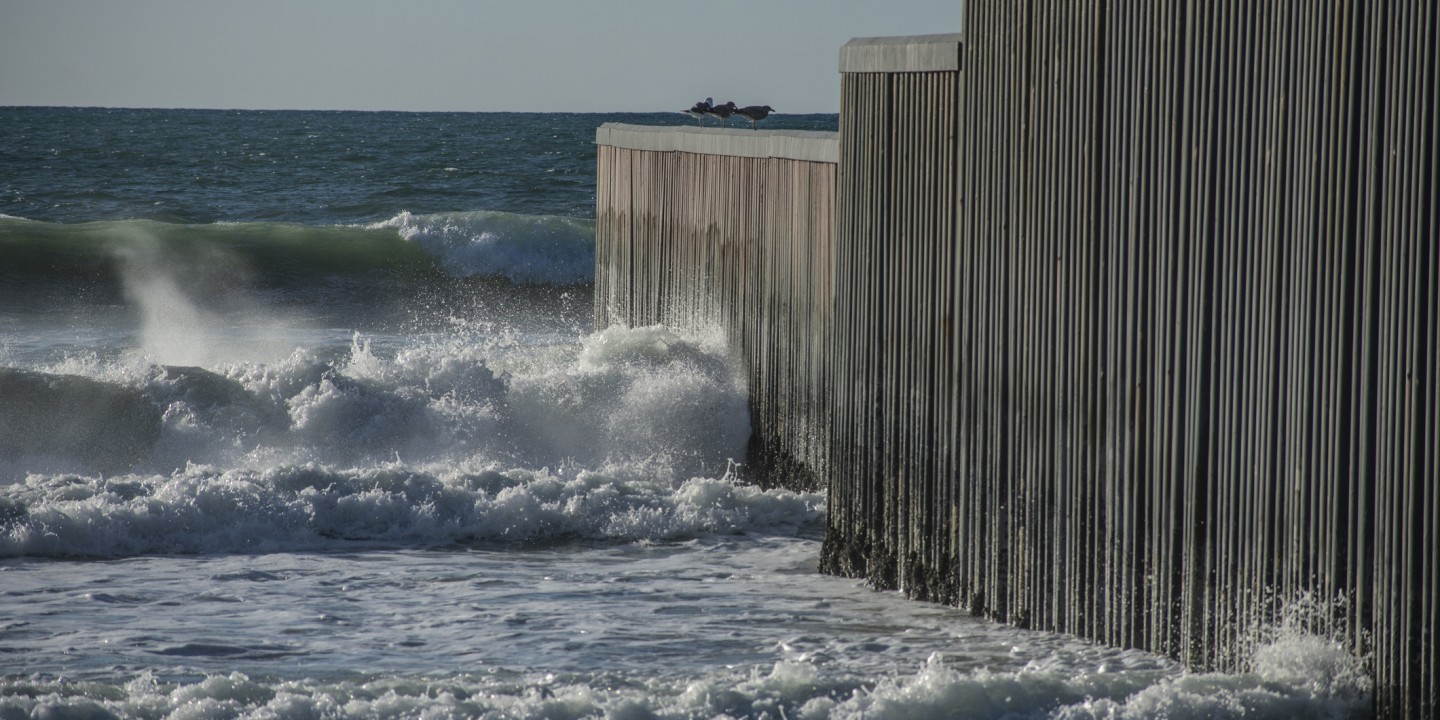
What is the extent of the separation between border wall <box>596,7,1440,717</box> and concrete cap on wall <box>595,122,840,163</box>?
142 cm

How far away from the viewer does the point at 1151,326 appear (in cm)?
566

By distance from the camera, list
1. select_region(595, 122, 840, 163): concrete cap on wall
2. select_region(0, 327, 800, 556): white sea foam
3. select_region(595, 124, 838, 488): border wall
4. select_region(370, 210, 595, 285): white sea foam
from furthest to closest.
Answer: select_region(370, 210, 595, 285): white sea foam, select_region(595, 124, 838, 488): border wall, select_region(595, 122, 840, 163): concrete cap on wall, select_region(0, 327, 800, 556): white sea foam

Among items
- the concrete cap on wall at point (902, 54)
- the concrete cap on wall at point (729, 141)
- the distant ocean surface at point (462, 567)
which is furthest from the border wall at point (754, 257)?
the concrete cap on wall at point (902, 54)

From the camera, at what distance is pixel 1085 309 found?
235 inches

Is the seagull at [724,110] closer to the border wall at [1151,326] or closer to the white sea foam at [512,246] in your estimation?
the border wall at [1151,326]

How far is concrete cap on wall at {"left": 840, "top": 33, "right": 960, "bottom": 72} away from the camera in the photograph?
22.4 ft

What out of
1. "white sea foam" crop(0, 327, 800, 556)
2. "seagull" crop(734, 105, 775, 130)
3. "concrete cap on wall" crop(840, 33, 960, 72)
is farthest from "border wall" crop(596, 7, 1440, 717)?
"seagull" crop(734, 105, 775, 130)

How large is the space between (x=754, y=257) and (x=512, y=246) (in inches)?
730

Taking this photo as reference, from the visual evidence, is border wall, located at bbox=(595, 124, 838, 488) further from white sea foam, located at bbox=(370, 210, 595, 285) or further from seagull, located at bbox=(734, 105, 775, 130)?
white sea foam, located at bbox=(370, 210, 595, 285)

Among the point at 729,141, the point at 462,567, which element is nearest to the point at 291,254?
the point at 729,141

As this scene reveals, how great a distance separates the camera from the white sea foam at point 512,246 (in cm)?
2802

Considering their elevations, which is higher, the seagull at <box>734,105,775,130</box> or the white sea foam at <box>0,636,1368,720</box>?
the seagull at <box>734,105,775,130</box>

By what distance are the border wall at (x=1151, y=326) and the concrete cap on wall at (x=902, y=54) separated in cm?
2

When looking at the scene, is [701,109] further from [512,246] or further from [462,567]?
[512,246]
